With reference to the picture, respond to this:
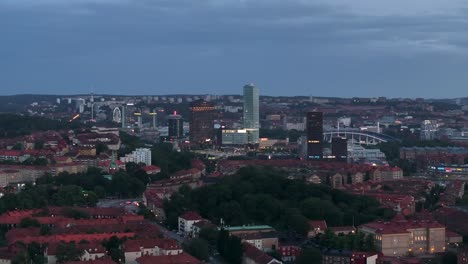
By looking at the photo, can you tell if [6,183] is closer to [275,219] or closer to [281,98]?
[275,219]

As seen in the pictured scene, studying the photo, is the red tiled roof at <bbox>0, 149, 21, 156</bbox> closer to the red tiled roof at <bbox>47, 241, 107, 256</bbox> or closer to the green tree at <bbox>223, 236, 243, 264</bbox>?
the red tiled roof at <bbox>47, 241, 107, 256</bbox>

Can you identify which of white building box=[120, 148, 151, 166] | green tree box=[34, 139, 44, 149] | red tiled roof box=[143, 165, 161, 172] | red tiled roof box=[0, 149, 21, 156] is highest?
green tree box=[34, 139, 44, 149]

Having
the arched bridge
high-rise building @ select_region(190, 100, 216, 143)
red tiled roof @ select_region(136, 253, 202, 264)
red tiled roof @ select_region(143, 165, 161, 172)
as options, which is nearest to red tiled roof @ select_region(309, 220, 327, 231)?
red tiled roof @ select_region(136, 253, 202, 264)

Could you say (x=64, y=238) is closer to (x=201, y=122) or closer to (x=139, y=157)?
(x=139, y=157)

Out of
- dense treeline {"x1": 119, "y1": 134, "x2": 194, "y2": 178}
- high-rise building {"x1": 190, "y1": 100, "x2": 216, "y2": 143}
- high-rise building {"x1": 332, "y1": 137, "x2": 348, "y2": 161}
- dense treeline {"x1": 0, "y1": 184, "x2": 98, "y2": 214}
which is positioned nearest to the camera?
dense treeline {"x1": 0, "y1": 184, "x2": 98, "y2": 214}

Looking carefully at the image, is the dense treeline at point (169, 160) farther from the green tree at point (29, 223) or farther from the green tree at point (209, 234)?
the green tree at point (209, 234)

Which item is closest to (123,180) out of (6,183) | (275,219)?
(6,183)

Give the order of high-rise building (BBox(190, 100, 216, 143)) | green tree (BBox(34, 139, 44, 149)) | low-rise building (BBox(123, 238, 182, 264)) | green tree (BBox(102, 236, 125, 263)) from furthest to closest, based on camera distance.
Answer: high-rise building (BBox(190, 100, 216, 143)) < green tree (BBox(34, 139, 44, 149)) < low-rise building (BBox(123, 238, 182, 264)) < green tree (BBox(102, 236, 125, 263))
